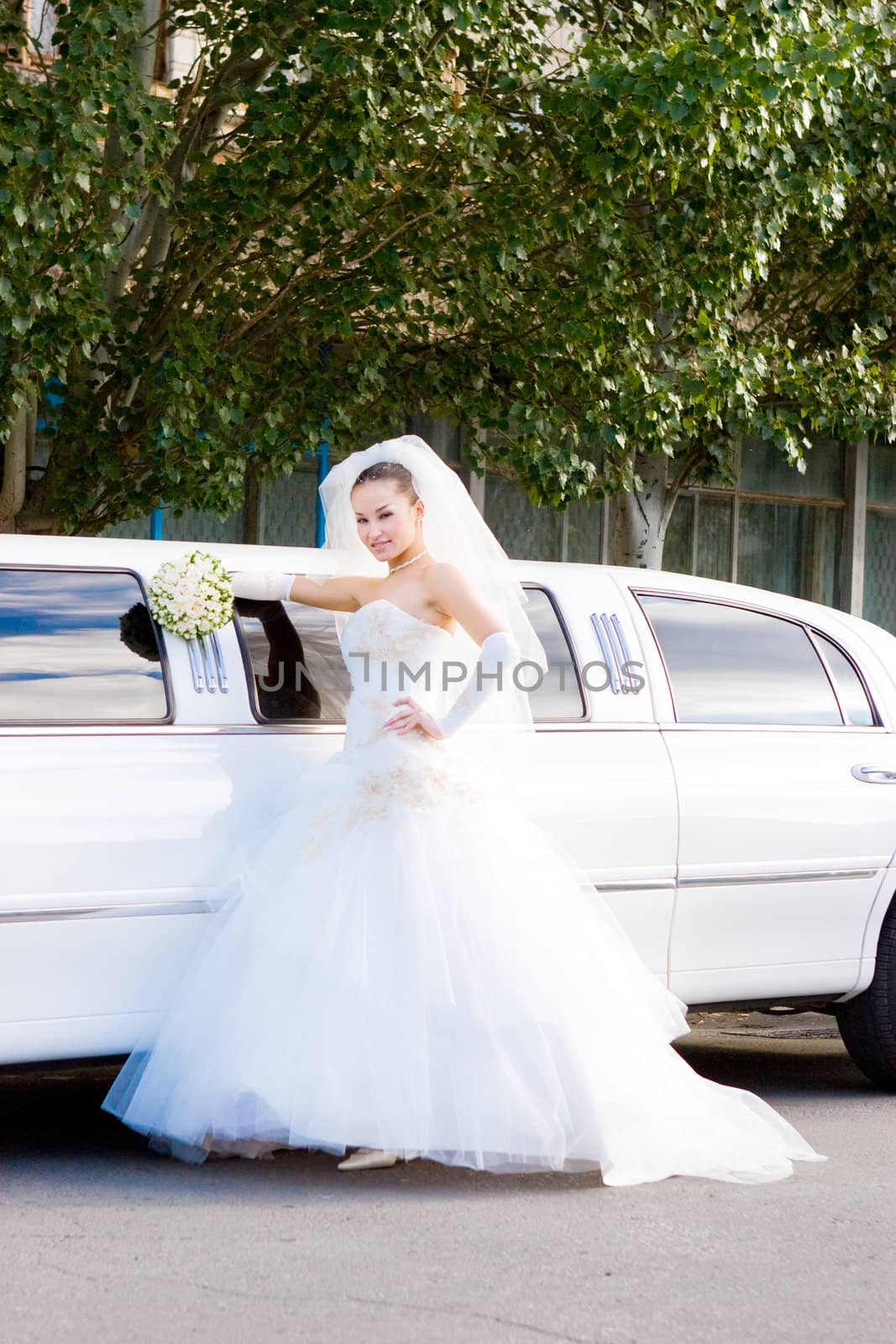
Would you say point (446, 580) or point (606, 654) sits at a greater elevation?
point (446, 580)

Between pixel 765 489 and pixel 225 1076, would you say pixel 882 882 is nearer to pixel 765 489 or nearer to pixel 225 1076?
pixel 225 1076

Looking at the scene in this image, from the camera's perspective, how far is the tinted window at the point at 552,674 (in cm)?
525

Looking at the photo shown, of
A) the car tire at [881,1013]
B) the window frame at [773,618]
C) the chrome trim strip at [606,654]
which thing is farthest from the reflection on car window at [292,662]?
the car tire at [881,1013]

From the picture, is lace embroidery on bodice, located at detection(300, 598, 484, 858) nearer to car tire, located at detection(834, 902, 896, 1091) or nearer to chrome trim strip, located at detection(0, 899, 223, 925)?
chrome trim strip, located at detection(0, 899, 223, 925)

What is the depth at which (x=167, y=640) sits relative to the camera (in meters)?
4.78

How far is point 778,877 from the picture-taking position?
552cm

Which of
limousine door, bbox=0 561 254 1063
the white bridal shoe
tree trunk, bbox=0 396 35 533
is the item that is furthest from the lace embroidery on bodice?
tree trunk, bbox=0 396 35 533

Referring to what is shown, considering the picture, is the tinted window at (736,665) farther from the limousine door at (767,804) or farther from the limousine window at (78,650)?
the limousine window at (78,650)

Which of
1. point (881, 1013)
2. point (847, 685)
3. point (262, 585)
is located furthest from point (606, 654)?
point (881, 1013)

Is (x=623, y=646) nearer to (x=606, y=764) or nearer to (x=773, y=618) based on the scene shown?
(x=606, y=764)

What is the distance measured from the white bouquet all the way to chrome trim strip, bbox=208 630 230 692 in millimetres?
43

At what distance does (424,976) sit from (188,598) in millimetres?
1254

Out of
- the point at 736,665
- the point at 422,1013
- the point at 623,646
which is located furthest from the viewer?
the point at 736,665

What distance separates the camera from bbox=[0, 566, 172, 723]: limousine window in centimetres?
453
